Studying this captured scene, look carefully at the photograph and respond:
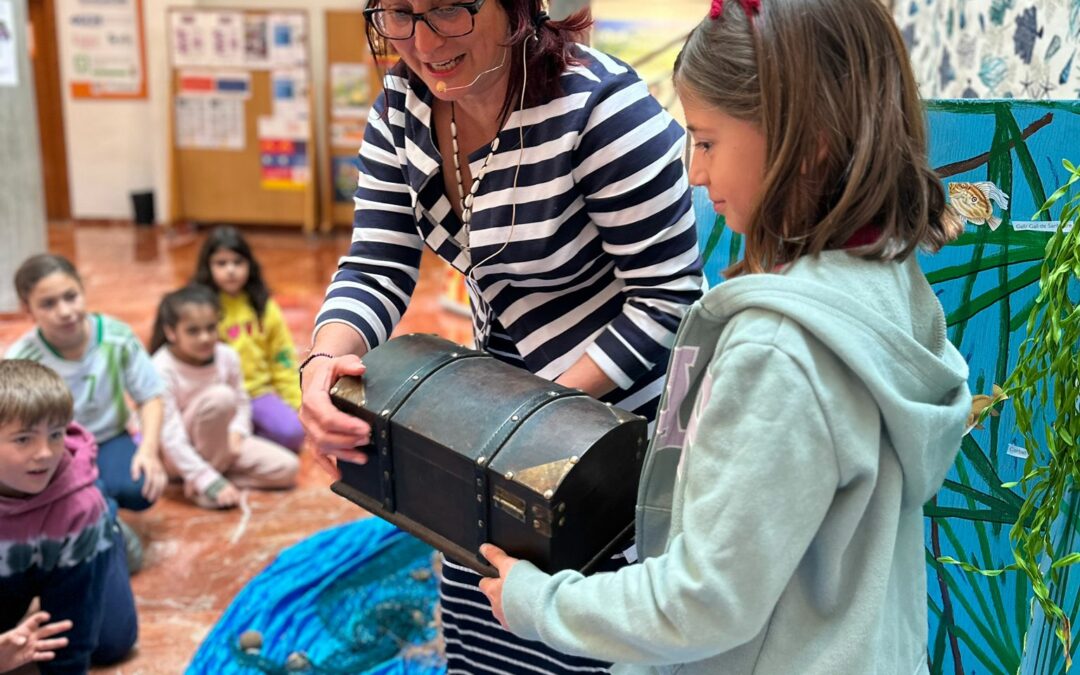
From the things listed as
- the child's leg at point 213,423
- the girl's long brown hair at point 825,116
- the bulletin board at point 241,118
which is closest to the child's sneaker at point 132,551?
the child's leg at point 213,423

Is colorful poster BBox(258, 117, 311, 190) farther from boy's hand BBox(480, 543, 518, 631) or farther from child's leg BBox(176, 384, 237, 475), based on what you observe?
boy's hand BBox(480, 543, 518, 631)

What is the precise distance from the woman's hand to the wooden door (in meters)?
8.26

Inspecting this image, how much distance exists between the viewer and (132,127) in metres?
8.70

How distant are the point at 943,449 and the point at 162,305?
3249mm

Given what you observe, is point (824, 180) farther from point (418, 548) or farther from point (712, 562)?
point (418, 548)

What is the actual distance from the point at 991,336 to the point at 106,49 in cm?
831

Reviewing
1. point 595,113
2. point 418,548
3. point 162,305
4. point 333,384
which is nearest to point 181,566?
point 418,548

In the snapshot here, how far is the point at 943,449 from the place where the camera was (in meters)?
1.09

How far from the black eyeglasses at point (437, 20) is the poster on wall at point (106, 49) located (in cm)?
785

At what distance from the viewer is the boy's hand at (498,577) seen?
1.20 m

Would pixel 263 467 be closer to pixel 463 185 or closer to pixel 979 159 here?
pixel 463 185

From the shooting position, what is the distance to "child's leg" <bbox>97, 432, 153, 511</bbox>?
3.27 metres

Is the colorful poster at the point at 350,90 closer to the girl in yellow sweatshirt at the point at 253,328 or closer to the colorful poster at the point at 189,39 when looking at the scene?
the colorful poster at the point at 189,39

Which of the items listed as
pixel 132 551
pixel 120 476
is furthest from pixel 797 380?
pixel 120 476
